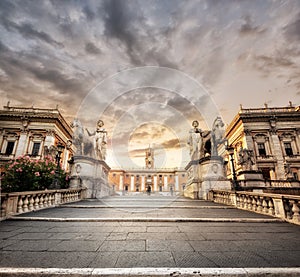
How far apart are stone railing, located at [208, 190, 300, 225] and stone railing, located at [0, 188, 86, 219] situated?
9033 millimetres

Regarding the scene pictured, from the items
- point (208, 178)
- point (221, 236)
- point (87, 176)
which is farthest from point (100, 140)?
point (221, 236)

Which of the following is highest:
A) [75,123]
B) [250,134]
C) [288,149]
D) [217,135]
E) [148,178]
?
[250,134]

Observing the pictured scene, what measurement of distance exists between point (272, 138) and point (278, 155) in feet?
10.8

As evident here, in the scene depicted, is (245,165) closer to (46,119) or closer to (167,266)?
(167,266)

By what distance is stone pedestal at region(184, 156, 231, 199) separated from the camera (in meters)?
12.1

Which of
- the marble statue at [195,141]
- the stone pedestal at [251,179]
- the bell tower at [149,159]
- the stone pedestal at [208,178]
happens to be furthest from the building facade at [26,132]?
the bell tower at [149,159]

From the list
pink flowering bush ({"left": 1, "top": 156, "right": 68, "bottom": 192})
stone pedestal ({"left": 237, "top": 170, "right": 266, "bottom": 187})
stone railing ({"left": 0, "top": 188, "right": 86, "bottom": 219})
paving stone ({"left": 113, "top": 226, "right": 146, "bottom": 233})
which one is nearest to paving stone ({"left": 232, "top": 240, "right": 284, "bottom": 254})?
paving stone ({"left": 113, "top": 226, "right": 146, "bottom": 233})

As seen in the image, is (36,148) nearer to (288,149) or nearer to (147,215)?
(147,215)

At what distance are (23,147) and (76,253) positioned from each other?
34.5 meters

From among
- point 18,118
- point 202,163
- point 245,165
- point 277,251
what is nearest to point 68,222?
point 277,251

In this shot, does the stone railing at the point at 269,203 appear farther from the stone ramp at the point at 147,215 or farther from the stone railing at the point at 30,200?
the stone railing at the point at 30,200

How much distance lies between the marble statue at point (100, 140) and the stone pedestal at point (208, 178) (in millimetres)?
9275

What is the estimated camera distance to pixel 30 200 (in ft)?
21.1

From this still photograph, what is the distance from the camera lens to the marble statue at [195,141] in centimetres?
1500
